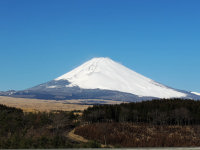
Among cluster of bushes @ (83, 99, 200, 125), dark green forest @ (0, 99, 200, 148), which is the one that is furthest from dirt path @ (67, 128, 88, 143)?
cluster of bushes @ (83, 99, 200, 125)

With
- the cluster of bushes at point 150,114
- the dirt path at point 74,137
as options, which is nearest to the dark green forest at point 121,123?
the cluster of bushes at point 150,114

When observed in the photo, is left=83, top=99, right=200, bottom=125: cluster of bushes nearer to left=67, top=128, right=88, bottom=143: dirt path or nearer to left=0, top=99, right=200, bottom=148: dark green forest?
left=0, top=99, right=200, bottom=148: dark green forest

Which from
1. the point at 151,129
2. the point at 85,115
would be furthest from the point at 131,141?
the point at 85,115

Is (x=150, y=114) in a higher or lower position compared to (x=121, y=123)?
higher

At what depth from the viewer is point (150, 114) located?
152000 mm

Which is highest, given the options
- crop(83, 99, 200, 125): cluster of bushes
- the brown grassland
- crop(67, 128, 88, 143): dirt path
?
crop(83, 99, 200, 125): cluster of bushes

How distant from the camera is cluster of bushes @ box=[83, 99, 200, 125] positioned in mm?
145250

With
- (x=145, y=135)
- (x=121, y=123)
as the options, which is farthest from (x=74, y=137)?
(x=121, y=123)

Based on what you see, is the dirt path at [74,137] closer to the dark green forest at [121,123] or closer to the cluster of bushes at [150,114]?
the dark green forest at [121,123]

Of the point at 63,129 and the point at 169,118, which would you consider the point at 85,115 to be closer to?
→ the point at 63,129

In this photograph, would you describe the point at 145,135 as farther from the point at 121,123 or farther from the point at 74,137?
the point at 121,123

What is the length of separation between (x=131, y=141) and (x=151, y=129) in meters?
29.4

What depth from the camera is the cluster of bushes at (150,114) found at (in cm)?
14525

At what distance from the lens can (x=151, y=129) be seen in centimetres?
13250
